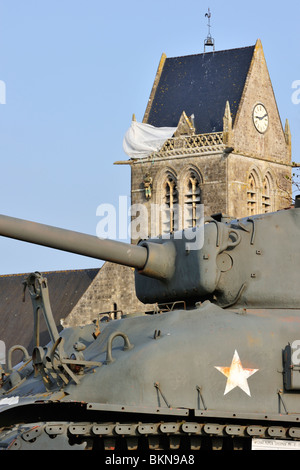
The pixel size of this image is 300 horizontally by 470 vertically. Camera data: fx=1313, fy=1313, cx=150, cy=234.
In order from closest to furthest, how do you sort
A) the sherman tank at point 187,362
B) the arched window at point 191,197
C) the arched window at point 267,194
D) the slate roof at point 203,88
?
the sherman tank at point 187,362, the arched window at point 191,197, the slate roof at point 203,88, the arched window at point 267,194

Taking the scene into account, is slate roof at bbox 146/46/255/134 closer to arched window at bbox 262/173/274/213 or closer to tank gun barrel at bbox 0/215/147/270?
arched window at bbox 262/173/274/213

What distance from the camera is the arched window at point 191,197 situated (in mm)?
63844

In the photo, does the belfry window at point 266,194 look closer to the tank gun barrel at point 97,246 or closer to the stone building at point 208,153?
the stone building at point 208,153

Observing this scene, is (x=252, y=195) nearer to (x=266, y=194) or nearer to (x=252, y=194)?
(x=252, y=194)

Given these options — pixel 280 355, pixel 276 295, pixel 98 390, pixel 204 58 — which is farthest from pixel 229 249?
pixel 204 58

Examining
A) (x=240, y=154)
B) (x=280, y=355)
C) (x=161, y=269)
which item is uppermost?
(x=240, y=154)

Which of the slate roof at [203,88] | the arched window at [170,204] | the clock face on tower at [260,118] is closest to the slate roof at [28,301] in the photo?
the arched window at [170,204]

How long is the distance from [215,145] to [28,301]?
11.7m

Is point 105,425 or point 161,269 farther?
point 161,269

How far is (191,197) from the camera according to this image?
64.5 m

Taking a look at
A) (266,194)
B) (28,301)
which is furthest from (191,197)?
(28,301)

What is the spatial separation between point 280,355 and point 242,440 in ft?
3.78

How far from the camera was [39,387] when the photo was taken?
642 inches
